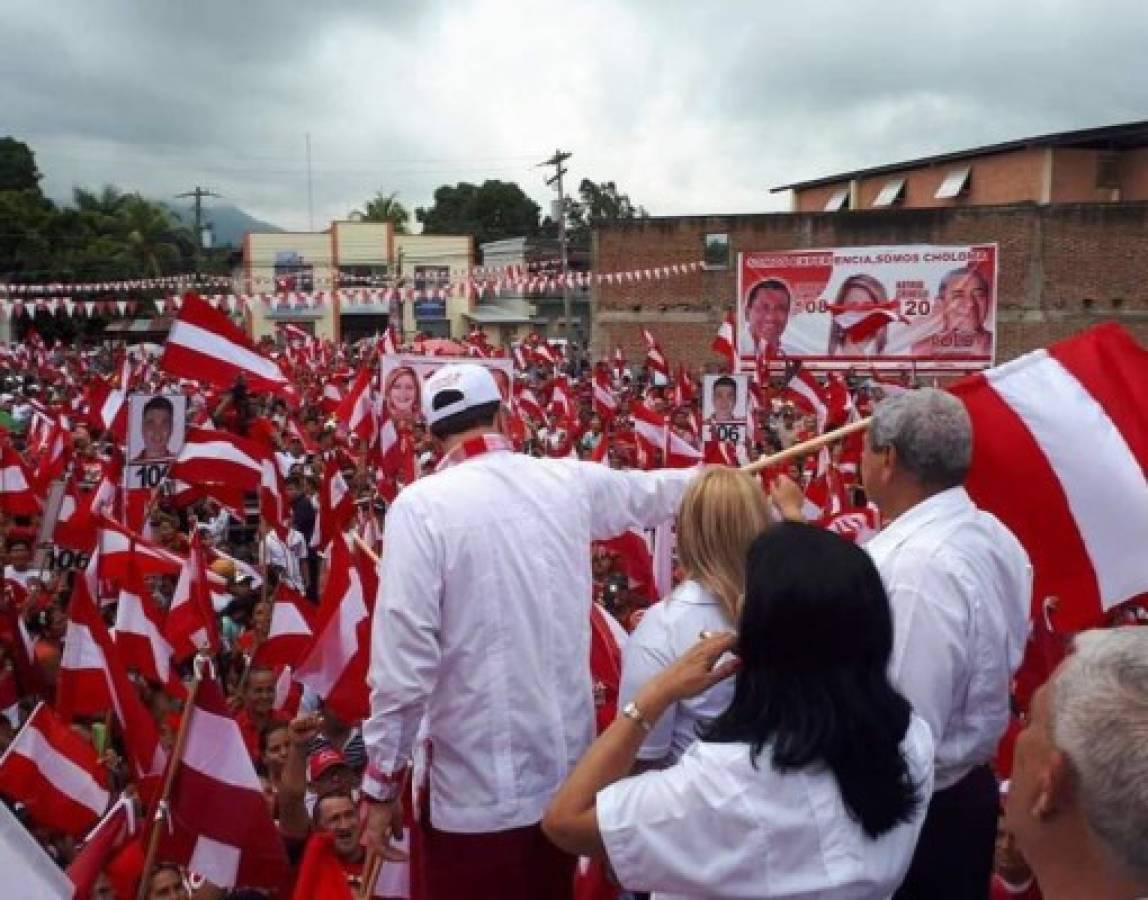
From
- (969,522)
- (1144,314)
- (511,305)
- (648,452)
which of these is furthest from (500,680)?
(511,305)

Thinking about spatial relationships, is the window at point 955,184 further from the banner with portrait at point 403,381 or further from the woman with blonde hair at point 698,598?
the woman with blonde hair at point 698,598

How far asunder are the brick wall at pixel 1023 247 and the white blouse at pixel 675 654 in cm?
3149

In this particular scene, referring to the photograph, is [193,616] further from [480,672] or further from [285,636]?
[480,672]

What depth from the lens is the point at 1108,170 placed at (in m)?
37.0

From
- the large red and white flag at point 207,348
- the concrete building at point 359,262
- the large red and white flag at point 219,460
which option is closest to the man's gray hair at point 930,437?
the large red and white flag at point 207,348

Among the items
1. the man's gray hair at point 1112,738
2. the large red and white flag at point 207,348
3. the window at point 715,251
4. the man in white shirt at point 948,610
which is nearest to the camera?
the man's gray hair at point 1112,738

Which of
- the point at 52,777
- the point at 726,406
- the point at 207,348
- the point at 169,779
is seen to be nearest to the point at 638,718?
the point at 169,779

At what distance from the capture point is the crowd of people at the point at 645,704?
195cm

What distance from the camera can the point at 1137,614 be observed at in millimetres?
5484

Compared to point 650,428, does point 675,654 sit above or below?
above

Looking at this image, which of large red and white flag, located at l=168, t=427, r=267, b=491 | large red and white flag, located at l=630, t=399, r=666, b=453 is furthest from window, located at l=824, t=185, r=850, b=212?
large red and white flag, located at l=168, t=427, r=267, b=491

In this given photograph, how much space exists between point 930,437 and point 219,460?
6299mm

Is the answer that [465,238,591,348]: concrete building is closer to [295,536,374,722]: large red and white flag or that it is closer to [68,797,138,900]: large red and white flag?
[295,536,374,722]: large red and white flag

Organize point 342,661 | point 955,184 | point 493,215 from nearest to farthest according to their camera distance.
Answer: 1. point 342,661
2. point 955,184
3. point 493,215
